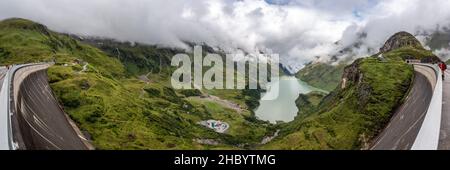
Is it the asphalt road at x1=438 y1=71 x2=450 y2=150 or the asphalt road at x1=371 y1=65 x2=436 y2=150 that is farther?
the asphalt road at x1=371 y1=65 x2=436 y2=150

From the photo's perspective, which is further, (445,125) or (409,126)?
(409,126)

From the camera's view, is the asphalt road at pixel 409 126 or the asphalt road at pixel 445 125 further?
the asphalt road at pixel 409 126

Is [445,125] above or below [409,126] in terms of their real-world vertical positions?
below

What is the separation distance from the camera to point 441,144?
154ft
